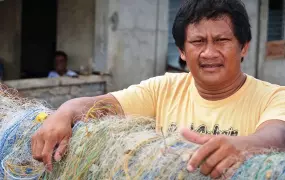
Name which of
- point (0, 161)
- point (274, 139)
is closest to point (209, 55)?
point (274, 139)

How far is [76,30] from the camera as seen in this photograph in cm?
764

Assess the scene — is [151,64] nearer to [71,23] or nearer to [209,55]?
[71,23]

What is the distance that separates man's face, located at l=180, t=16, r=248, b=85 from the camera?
5.92 ft

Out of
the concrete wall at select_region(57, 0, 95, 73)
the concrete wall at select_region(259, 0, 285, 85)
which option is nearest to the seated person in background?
the concrete wall at select_region(57, 0, 95, 73)

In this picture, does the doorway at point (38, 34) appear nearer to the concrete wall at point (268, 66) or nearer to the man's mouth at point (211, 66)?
the concrete wall at point (268, 66)

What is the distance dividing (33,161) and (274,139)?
0.96m

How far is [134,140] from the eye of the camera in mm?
1492

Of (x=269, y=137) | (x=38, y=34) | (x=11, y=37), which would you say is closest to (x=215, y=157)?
(x=269, y=137)

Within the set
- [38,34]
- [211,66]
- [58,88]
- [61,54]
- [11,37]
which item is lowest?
[58,88]

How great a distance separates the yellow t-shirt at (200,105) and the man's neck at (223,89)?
0.02m

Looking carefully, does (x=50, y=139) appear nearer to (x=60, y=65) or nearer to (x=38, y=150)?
(x=38, y=150)

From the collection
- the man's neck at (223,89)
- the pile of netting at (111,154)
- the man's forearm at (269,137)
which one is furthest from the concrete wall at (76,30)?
the man's forearm at (269,137)

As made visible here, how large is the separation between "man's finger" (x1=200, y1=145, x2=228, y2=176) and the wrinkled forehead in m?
0.68

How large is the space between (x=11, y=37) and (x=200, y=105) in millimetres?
6363
